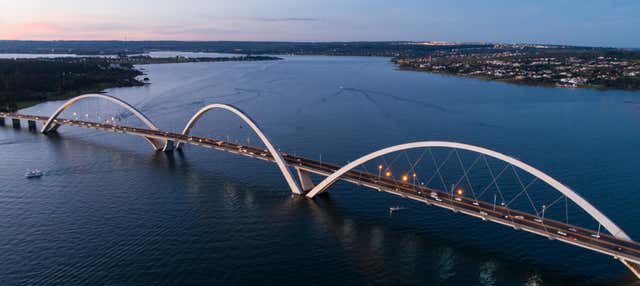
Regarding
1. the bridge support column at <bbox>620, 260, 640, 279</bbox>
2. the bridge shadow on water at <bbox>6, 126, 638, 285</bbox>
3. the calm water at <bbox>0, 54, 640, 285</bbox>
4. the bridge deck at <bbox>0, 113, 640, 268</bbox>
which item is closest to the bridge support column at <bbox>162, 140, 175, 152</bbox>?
the calm water at <bbox>0, 54, 640, 285</bbox>

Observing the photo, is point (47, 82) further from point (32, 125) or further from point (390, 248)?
point (390, 248)

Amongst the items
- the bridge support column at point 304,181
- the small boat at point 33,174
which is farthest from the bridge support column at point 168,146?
the bridge support column at point 304,181

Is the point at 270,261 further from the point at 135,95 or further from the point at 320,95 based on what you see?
the point at 135,95

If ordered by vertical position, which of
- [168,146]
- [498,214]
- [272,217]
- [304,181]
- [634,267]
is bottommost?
[272,217]

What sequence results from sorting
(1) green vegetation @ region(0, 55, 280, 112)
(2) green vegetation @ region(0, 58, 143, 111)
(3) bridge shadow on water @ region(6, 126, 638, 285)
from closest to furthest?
(3) bridge shadow on water @ region(6, 126, 638, 285) < (1) green vegetation @ region(0, 55, 280, 112) < (2) green vegetation @ region(0, 58, 143, 111)

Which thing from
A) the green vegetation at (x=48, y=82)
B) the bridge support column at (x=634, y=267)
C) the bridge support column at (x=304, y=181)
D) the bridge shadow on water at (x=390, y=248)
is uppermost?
the green vegetation at (x=48, y=82)

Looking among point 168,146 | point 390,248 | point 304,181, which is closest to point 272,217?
point 304,181

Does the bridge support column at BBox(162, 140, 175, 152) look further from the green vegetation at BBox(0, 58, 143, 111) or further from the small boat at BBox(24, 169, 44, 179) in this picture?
the green vegetation at BBox(0, 58, 143, 111)

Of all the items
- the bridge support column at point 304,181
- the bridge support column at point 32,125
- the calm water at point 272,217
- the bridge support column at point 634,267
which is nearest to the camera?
the bridge support column at point 634,267

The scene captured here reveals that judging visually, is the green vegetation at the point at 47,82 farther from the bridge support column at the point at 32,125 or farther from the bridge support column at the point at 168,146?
the bridge support column at the point at 168,146
